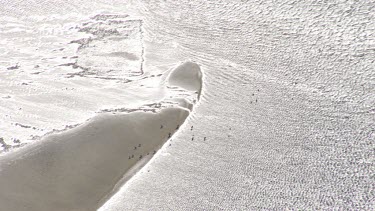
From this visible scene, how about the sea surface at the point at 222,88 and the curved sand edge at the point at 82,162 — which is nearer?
the curved sand edge at the point at 82,162

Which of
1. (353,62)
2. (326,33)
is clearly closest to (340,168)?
(353,62)

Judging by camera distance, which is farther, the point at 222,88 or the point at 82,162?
the point at 222,88

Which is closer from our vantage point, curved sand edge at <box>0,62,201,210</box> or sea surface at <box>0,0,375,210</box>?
curved sand edge at <box>0,62,201,210</box>

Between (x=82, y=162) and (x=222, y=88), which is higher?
(x=222, y=88)
